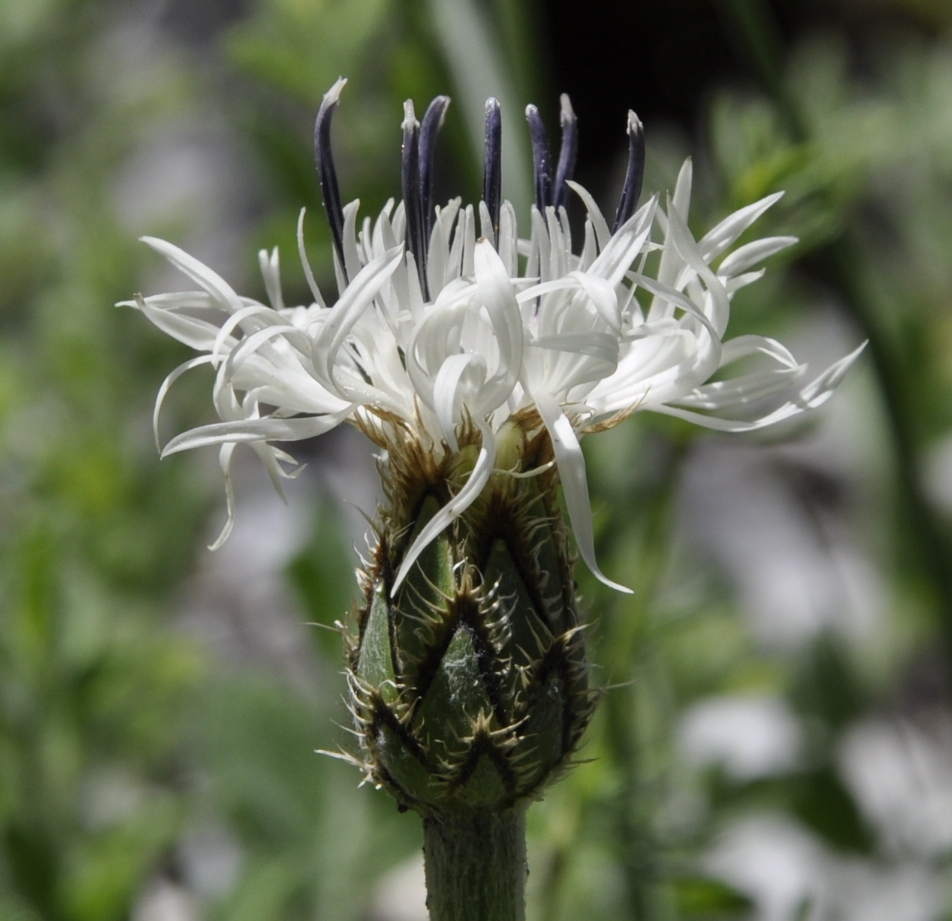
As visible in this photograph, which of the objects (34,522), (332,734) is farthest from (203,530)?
(34,522)

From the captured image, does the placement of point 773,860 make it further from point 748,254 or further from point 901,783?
point 748,254

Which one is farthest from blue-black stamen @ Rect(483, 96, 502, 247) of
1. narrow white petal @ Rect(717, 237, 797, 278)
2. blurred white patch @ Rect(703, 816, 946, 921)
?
blurred white patch @ Rect(703, 816, 946, 921)

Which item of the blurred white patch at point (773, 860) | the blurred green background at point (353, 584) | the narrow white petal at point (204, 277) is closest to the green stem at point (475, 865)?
the blurred green background at point (353, 584)

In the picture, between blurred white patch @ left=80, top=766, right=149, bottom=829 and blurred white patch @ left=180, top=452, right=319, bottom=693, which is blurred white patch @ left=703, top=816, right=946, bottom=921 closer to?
blurred white patch @ left=80, top=766, right=149, bottom=829

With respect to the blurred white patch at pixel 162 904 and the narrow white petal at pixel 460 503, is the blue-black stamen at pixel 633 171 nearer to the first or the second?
the narrow white petal at pixel 460 503

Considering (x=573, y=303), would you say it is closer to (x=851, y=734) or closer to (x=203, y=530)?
(x=851, y=734)

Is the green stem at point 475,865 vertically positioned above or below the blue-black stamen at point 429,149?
below
